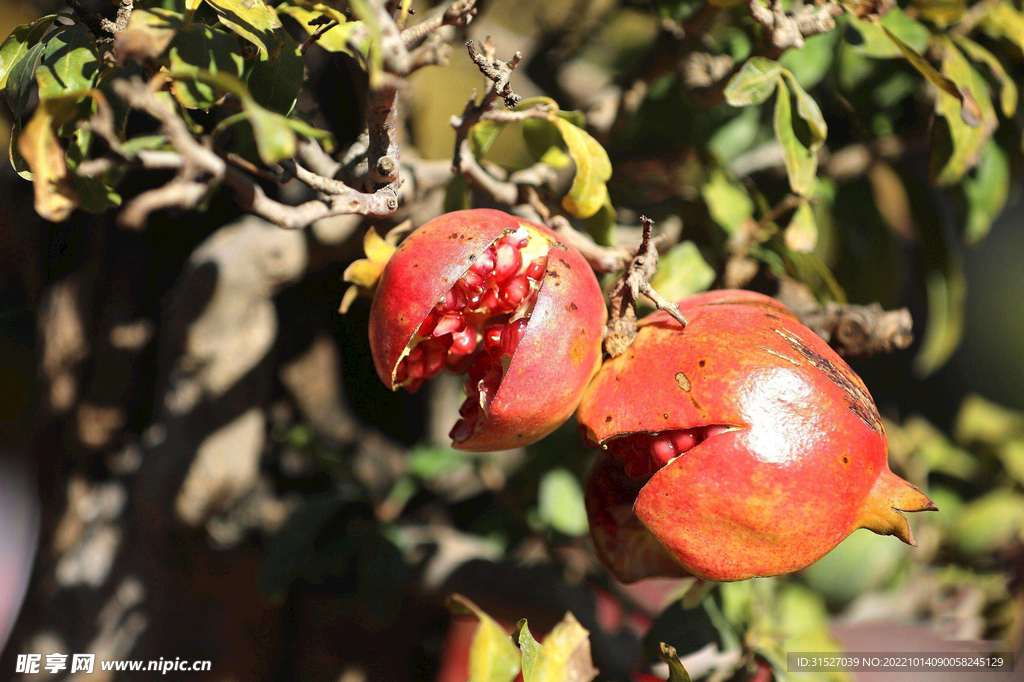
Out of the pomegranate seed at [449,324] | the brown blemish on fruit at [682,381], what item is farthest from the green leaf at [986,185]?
the pomegranate seed at [449,324]

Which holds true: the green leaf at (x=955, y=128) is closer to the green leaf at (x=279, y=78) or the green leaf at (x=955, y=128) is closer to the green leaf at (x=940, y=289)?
the green leaf at (x=940, y=289)

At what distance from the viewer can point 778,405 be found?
50 cm

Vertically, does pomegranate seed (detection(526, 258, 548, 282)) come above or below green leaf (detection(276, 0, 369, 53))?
below

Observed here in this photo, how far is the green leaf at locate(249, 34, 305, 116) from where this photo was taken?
54 cm

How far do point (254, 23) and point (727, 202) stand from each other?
53 cm

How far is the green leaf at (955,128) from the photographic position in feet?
2.40

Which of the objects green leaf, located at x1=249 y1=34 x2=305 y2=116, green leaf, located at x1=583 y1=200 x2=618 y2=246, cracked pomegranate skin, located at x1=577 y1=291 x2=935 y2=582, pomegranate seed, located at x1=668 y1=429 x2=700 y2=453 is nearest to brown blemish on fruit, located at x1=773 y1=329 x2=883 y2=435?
cracked pomegranate skin, located at x1=577 y1=291 x2=935 y2=582

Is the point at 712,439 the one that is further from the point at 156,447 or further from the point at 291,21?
the point at 156,447

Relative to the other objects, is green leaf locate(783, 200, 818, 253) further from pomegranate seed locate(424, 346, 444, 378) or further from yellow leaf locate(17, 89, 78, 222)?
yellow leaf locate(17, 89, 78, 222)

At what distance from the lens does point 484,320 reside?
23.5 inches

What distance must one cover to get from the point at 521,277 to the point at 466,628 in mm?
793

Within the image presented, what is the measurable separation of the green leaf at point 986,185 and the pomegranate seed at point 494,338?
0.71 m

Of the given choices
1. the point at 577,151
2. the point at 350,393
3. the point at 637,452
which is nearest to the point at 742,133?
the point at 577,151

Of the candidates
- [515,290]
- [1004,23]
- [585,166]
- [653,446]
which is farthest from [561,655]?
[1004,23]
